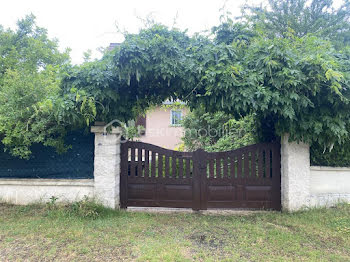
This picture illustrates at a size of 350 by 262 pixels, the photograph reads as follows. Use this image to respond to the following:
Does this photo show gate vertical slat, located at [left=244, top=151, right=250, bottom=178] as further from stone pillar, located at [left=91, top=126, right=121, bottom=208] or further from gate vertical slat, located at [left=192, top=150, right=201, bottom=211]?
stone pillar, located at [left=91, top=126, right=121, bottom=208]

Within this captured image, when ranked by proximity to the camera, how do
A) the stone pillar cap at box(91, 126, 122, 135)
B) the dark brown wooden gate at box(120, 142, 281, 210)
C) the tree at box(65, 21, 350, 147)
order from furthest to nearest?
the dark brown wooden gate at box(120, 142, 281, 210) → the stone pillar cap at box(91, 126, 122, 135) → the tree at box(65, 21, 350, 147)

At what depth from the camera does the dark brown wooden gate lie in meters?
4.86

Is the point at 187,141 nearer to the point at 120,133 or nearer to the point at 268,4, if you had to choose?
the point at 120,133

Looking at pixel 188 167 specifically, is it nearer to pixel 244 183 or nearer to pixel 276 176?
pixel 244 183

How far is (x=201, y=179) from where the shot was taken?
487 centimetres

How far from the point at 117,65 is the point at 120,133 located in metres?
1.47

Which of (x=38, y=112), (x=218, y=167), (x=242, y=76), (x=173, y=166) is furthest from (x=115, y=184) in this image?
(x=242, y=76)

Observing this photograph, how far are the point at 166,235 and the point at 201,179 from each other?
152 centimetres

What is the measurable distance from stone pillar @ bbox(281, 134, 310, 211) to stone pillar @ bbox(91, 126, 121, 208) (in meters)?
3.56

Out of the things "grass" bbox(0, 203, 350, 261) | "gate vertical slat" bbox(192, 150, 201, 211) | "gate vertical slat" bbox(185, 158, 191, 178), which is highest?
"gate vertical slat" bbox(185, 158, 191, 178)

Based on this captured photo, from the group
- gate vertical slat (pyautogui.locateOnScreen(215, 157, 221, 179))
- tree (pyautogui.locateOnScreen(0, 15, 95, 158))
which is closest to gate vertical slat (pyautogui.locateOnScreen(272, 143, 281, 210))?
gate vertical slat (pyautogui.locateOnScreen(215, 157, 221, 179))

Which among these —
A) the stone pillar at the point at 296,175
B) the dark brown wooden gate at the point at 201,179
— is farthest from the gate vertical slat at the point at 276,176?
the stone pillar at the point at 296,175

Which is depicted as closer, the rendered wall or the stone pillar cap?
the stone pillar cap

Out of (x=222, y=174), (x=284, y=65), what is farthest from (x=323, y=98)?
(x=222, y=174)
